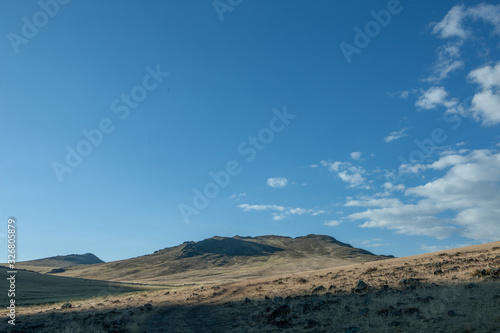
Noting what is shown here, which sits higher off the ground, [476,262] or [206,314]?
[476,262]

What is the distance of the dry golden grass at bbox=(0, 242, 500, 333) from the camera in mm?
15258

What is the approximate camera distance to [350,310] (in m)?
19.2

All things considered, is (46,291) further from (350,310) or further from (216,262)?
(216,262)

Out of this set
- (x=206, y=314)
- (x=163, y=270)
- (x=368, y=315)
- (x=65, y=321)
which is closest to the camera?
(x=368, y=315)

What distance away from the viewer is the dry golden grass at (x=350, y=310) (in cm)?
1526

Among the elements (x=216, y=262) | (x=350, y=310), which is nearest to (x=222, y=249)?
(x=216, y=262)

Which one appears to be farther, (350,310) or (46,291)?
(46,291)

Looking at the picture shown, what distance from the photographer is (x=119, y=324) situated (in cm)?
2123

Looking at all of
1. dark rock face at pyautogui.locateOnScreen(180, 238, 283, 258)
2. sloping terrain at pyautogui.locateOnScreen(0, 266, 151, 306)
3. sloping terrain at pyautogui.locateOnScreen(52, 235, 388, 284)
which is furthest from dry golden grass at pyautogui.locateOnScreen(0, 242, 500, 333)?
dark rock face at pyautogui.locateOnScreen(180, 238, 283, 258)

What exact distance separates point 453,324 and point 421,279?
13.6 meters

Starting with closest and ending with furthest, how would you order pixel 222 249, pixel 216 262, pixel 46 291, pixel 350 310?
pixel 350 310 → pixel 46 291 → pixel 216 262 → pixel 222 249

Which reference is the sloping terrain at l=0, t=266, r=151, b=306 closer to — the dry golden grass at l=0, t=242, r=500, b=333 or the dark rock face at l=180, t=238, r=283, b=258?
the dry golden grass at l=0, t=242, r=500, b=333

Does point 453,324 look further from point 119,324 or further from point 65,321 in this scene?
point 65,321

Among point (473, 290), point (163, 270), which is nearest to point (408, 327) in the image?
point (473, 290)
